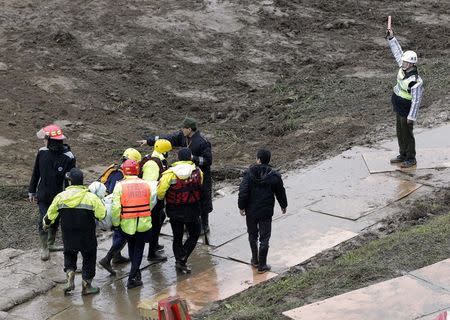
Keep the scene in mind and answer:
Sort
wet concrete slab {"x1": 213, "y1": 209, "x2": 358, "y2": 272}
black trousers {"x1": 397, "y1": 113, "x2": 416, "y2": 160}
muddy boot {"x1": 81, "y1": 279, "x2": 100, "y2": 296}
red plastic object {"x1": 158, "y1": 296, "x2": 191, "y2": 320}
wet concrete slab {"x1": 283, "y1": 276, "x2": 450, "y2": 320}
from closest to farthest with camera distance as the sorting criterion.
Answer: red plastic object {"x1": 158, "y1": 296, "x2": 191, "y2": 320} → wet concrete slab {"x1": 283, "y1": 276, "x2": 450, "y2": 320} → muddy boot {"x1": 81, "y1": 279, "x2": 100, "y2": 296} → wet concrete slab {"x1": 213, "y1": 209, "x2": 358, "y2": 272} → black trousers {"x1": 397, "y1": 113, "x2": 416, "y2": 160}

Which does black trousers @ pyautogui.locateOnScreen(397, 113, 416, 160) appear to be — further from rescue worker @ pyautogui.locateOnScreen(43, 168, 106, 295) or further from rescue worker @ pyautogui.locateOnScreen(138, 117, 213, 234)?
rescue worker @ pyautogui.locateOnScreen(43, 168, 106, 295)

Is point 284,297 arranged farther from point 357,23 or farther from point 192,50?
point 357,23

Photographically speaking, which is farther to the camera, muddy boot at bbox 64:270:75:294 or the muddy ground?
the muddy ground

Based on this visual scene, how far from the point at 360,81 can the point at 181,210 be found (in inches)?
397

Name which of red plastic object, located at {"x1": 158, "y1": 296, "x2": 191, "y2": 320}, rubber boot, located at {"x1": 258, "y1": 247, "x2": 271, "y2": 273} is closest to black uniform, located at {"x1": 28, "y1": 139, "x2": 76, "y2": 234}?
rubber boot, located at {"x1": 258, "y1": 247, "x2": 271, "y2": 273}

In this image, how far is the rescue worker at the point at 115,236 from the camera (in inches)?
358

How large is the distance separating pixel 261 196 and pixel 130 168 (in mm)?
1541

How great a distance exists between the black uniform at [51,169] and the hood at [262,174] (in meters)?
2.60

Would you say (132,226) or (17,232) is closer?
(132,226)

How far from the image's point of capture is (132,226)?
8.66m

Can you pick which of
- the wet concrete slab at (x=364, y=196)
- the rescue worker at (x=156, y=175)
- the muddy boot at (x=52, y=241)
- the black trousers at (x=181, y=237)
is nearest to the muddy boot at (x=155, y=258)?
the rescue worker at (x=156, y=175)

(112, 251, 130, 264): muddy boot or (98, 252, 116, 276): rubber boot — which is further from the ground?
(98, 252, 116, 276): rubber boot

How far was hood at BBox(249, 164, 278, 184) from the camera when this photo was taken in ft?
28.3

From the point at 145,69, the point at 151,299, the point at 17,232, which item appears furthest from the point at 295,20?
the point at 151,299
